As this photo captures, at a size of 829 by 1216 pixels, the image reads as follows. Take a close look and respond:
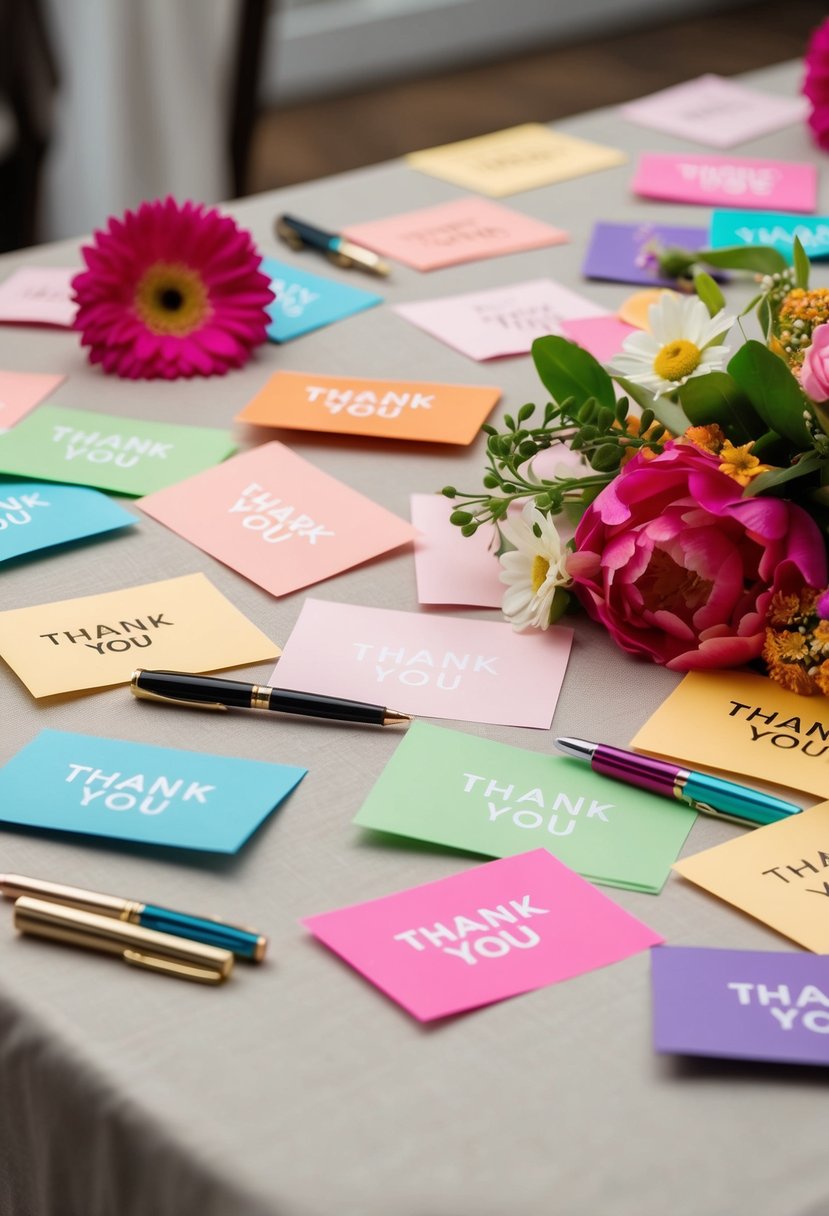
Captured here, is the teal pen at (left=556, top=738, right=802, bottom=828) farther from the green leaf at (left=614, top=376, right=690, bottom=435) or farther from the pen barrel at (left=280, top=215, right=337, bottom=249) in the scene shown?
the pen barrel at (left=280, top=215, right=337, bottom=249)

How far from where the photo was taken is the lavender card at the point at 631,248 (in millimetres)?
1344

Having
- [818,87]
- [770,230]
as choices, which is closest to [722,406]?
[770,230]

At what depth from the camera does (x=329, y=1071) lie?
558 mm

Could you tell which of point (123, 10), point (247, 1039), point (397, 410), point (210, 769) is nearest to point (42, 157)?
point (123, 10)

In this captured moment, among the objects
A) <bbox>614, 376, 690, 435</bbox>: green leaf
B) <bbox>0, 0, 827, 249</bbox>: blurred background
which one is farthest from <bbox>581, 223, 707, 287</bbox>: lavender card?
<bbox>0, 0, 827, 249</bbox>: blurred background

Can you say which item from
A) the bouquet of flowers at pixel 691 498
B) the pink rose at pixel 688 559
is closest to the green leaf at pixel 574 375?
the bouquet of flowers at pixel 691 498

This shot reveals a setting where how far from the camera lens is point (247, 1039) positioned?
57 centimetres

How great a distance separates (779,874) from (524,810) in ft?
0.43

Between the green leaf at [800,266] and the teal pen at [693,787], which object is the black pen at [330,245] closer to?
the green leaf at [800,266]

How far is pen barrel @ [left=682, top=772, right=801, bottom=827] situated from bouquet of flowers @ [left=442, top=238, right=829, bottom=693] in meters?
0.09

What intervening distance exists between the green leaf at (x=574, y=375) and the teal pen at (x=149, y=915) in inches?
17.4

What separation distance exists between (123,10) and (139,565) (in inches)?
76.6

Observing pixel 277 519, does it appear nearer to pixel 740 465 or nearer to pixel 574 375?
pixel 574 375

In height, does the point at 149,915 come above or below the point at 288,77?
above
